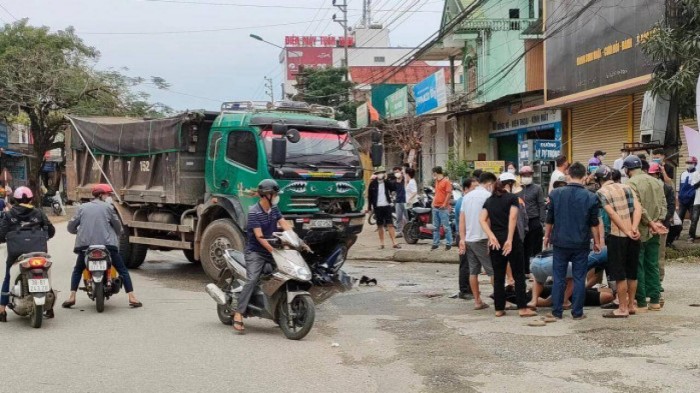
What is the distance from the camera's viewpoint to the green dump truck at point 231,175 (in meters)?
10.8

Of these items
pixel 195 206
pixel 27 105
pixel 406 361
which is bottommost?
pixel 406 361

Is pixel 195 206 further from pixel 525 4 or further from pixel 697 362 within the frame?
pixel 525 4

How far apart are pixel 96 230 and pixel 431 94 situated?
2195 cm

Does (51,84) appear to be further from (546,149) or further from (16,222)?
(16,222)

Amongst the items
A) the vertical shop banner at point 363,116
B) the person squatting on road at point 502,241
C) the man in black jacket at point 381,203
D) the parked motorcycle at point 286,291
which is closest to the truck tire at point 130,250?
the man in black jacket at point 381,203

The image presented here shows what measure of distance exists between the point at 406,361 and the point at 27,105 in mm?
30740

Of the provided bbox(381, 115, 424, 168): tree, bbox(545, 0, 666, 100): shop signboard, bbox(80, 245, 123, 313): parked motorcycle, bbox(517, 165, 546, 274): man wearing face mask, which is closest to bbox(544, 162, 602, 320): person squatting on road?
bbox(517, 165, 546, 274): man wearing face mask

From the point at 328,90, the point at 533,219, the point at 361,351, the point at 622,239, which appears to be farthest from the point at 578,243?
the point at 328,90

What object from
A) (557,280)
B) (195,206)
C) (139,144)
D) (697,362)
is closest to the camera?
(697,362)

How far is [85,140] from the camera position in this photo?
49.1 ft

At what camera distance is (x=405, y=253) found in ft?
48.3

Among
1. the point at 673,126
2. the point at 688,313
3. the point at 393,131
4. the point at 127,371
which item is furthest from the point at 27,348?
the point at 393,131

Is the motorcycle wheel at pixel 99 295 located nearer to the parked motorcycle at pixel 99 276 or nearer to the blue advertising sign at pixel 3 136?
the parked motorcycle at pixel 99 276

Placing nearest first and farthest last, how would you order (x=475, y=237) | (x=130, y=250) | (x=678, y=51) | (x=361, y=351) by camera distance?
(x=361, y=351) < (x=475, y=237) < (x=678, y=51) < (x=130, y=250)
